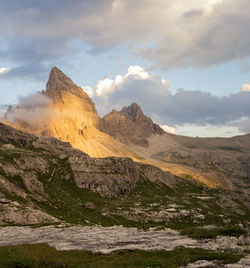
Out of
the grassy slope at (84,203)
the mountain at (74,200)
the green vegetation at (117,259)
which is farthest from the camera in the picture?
the grassy slope at (84,203)

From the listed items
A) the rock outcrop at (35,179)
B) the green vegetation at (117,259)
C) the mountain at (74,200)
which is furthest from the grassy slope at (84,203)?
the green vegetation at (117,259)

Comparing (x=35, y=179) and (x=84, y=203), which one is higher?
(x=35, y=179)

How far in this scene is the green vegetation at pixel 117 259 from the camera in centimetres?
2803

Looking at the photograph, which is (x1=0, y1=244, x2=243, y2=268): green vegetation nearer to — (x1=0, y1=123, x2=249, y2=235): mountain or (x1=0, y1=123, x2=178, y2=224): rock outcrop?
(x1=0, y1=123, x2=249, y2=235): mountain

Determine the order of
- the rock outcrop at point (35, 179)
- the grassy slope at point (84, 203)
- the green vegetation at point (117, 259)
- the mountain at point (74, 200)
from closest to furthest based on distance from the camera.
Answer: the green vegetation at point (117, 259) → the rock outcrop at point (35, 179) → the mountain at point (74, 200) → the grassy slope at point (84, 203)

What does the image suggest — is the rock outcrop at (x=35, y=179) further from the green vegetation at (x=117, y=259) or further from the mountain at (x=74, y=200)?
the green vegetation at (x=117, y=259)

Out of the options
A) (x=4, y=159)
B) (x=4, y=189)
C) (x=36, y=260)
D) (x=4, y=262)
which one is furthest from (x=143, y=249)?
(x=4, y=159)

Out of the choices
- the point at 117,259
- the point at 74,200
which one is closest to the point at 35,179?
the point at 74,200

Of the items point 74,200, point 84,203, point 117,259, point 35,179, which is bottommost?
point 84,203

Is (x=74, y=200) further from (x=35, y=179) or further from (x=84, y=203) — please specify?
(x=35, y=179)

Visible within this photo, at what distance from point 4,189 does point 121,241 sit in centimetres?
9041

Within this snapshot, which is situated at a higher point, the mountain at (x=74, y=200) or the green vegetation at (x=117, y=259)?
the green vegetation at (x=117, y=259)

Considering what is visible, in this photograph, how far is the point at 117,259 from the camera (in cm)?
3056

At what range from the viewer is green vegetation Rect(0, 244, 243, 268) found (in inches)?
1104
